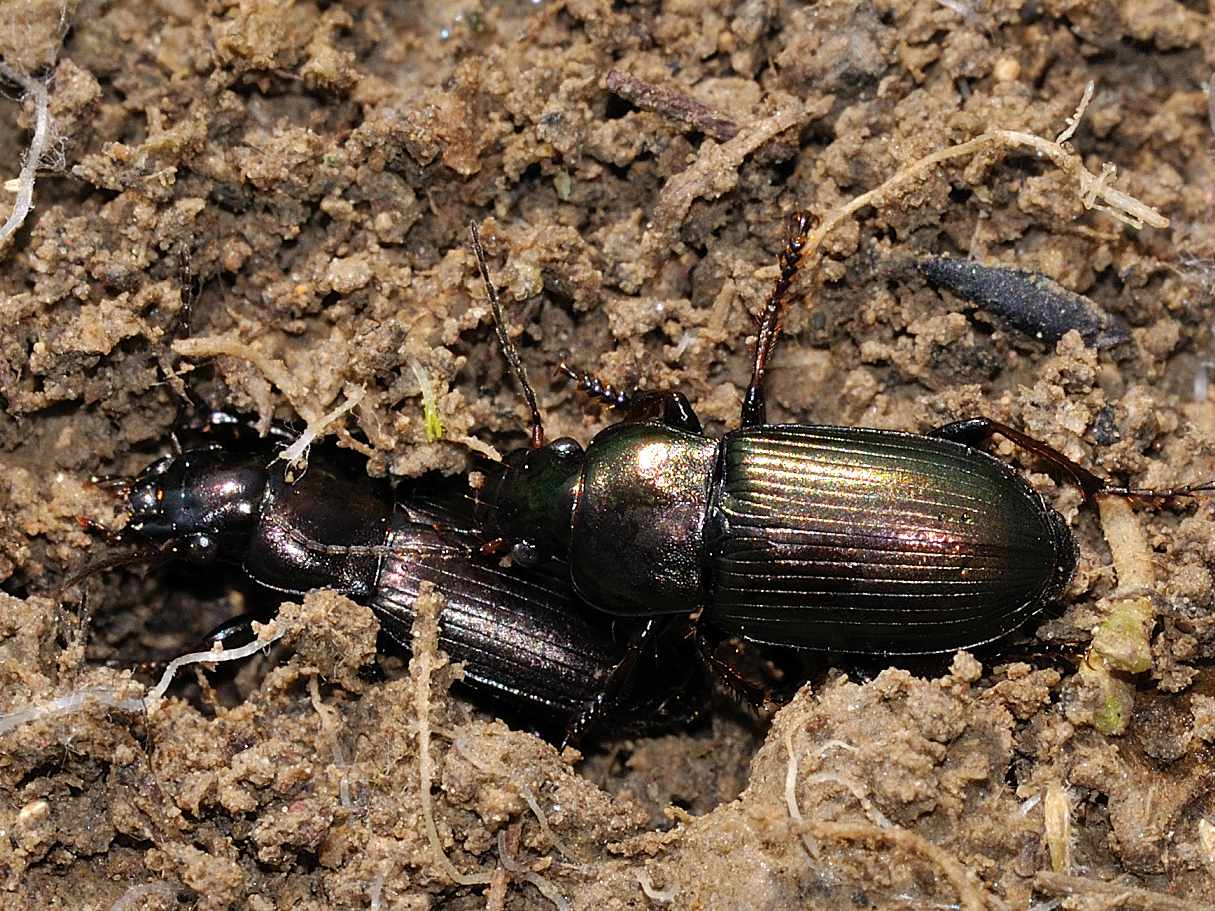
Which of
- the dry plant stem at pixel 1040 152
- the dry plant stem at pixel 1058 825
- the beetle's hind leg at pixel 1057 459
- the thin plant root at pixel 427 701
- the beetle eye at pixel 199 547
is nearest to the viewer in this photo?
the dry plant stem at pixel 1058 825

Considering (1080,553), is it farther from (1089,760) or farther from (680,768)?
(680,768)

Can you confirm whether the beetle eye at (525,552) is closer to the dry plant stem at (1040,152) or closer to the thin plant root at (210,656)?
the thin plant root at (210,656)

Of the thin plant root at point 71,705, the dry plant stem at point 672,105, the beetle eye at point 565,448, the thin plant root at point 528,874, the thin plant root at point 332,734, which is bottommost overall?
the thin plant root at point 528,874

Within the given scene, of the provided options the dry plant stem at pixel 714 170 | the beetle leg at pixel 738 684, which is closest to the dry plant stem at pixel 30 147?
the dry plant stem at pixel 714 170

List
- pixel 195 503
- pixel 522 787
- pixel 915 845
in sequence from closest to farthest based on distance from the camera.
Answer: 1. pixel 915 845
2. pixel 522 787
3. pixel 195 503

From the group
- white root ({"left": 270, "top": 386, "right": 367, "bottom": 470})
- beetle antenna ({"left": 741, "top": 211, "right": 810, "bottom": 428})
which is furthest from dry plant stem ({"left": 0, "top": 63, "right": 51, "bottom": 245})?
beetle antenna ({"left": 741, "top": 211, "right": 810, "bottom": 428})

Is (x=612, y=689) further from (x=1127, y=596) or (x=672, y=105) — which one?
(x=672, y=105)

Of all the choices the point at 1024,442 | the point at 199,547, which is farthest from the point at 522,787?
the point at 1024,442
